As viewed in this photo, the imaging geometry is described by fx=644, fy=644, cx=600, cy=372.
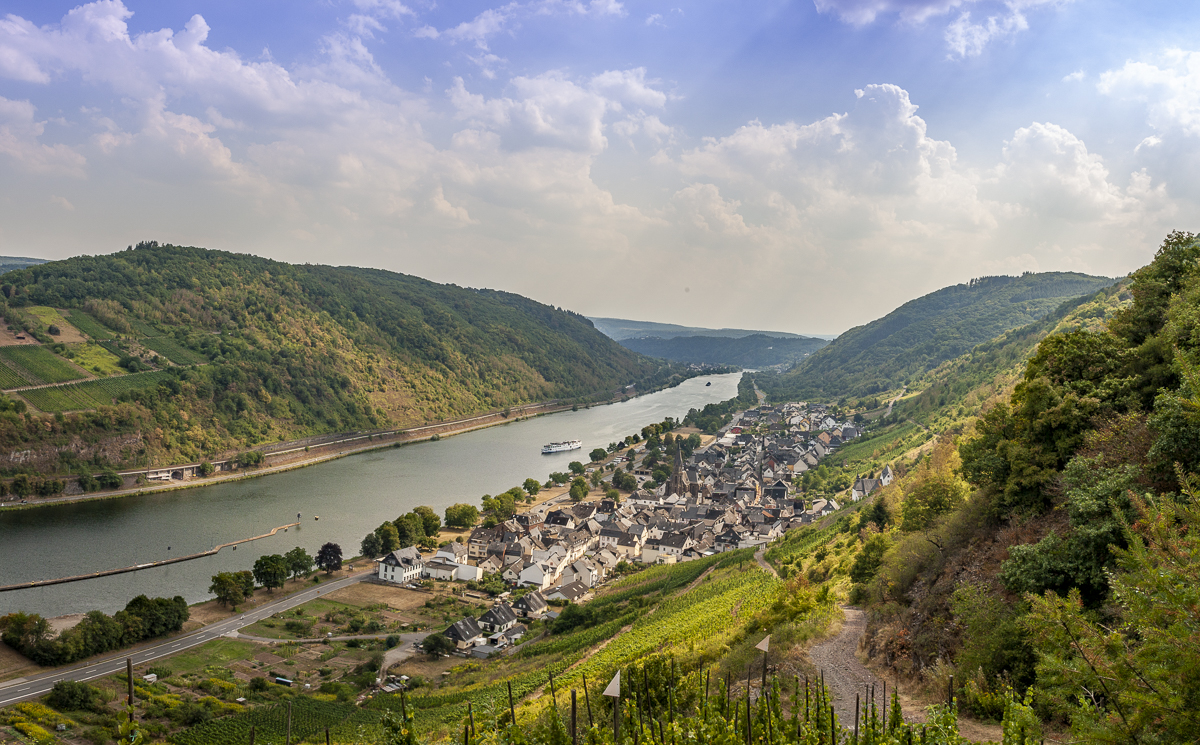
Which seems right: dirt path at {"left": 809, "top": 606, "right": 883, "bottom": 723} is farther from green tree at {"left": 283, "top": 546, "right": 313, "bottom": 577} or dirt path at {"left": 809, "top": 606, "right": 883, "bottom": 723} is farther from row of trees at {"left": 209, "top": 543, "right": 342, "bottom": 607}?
green tree at {"left": 283, "top": 546, "right": 313, "bottom": 577}

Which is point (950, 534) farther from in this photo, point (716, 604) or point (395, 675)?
point (395, 675)

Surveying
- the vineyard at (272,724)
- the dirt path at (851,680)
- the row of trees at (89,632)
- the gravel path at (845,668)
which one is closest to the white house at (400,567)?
the row of trees at (89,632)

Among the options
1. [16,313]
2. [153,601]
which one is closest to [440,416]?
[16,313]

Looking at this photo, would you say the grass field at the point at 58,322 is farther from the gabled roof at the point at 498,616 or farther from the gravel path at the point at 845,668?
the gravel path at the point at 845,668

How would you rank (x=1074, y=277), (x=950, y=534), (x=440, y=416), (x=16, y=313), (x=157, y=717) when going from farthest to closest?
1. (x=1074, y=277)
2. (x=440, y=416)
3. (x=16, y=313)
4. (x=157, y=717)
5. (x=950, y=534)

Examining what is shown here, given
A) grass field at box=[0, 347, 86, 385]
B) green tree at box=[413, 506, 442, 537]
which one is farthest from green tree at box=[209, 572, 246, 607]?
grass field at box=[0, 347, 86, 385]

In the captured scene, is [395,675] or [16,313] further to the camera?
[16,313]

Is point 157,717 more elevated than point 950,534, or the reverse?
point 950,534
